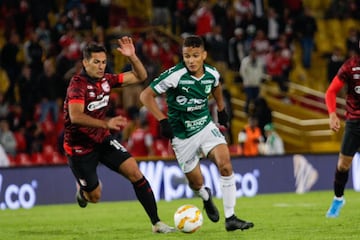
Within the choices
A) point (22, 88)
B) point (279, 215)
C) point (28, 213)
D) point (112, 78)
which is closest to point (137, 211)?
point (28, 213)

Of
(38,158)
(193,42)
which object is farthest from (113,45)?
(193,42)

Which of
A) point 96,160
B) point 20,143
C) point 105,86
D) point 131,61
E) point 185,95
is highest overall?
point 131,61

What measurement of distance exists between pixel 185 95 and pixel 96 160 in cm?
144

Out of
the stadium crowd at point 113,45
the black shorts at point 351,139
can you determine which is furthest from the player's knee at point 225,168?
the stadium crowd at point 113,45

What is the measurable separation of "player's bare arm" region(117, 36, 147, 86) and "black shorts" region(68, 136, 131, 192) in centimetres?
79

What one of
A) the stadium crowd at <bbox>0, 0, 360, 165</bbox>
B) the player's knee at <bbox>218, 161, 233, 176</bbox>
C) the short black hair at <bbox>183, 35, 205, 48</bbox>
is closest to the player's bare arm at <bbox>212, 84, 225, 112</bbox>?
the short black hair at <bbox>183, 35, 205, 48</bbox>

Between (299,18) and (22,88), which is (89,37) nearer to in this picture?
(22,88)

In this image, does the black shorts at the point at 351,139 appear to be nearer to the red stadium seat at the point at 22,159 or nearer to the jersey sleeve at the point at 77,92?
the jersey sleeve at the point at 77,92

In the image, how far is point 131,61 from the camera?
12.9m

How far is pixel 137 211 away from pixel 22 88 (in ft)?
29.4

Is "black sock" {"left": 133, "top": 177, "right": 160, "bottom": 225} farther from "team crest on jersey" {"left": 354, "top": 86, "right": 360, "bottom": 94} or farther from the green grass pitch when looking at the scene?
"team crest on jersey" {"left": 354, "top": 86, "right": 360, "bottom": 94}

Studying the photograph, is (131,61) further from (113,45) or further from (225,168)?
(113,45)

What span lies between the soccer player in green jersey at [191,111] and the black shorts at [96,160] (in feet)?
2.06

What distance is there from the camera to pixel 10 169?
68.9ft
